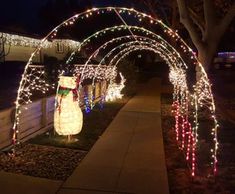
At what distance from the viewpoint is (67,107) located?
838 cm

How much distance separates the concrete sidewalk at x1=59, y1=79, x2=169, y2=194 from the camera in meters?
5.87

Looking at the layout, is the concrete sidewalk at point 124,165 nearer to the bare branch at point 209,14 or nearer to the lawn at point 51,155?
the lawn at point 51,155

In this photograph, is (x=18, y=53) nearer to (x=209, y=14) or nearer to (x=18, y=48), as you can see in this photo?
(x=18, y=48)

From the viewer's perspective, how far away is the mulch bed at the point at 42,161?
651cm

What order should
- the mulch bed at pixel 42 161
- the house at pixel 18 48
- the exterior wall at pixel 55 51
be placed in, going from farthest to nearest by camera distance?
the exterior wall at pixel 55 51, the house at pixel 18 48, the mulch bed at pixel 42 161

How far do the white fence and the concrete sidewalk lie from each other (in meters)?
1.40

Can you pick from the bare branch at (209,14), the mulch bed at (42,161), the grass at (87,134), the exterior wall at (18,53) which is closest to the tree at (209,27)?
the bare branch at (209,14)

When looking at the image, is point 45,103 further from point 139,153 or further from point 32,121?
point 139,153

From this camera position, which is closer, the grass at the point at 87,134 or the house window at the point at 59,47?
Result: the grass at the point at 87,134

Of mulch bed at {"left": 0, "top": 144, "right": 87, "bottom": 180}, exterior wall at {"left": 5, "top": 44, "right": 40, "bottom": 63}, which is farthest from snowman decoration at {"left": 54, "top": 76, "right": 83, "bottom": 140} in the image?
exterior wall at {"left": 5, "top": 44, "right": 40, "bottom": 63}

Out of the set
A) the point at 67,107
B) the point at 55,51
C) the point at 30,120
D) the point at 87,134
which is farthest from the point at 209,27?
the point at 55,51

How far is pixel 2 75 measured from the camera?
21.4 m

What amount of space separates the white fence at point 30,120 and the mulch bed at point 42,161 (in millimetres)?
327

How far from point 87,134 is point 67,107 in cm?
148
